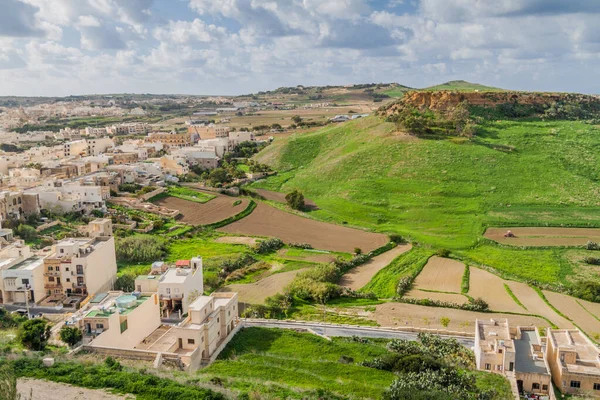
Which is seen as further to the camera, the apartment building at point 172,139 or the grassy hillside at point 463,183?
the apartment building at point 172,139

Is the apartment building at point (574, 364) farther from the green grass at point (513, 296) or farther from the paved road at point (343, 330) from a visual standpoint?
the green grass at point (513, 296)

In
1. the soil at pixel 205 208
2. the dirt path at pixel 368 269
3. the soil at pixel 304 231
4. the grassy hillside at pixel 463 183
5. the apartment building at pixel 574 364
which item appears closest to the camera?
the apartment building at pixel 574 364

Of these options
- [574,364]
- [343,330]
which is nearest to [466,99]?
[343,330]

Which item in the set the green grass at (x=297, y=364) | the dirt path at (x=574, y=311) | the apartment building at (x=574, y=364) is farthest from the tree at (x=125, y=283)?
the dirt path at (x=574, y=311)

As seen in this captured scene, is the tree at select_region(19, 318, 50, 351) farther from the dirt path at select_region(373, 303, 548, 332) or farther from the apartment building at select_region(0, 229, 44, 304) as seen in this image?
the dirt path at select_region(373, 303, 548, 332)

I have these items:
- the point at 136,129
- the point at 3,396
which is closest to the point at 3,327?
the point at 3,396

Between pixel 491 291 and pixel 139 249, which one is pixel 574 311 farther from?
pixel 139 249
